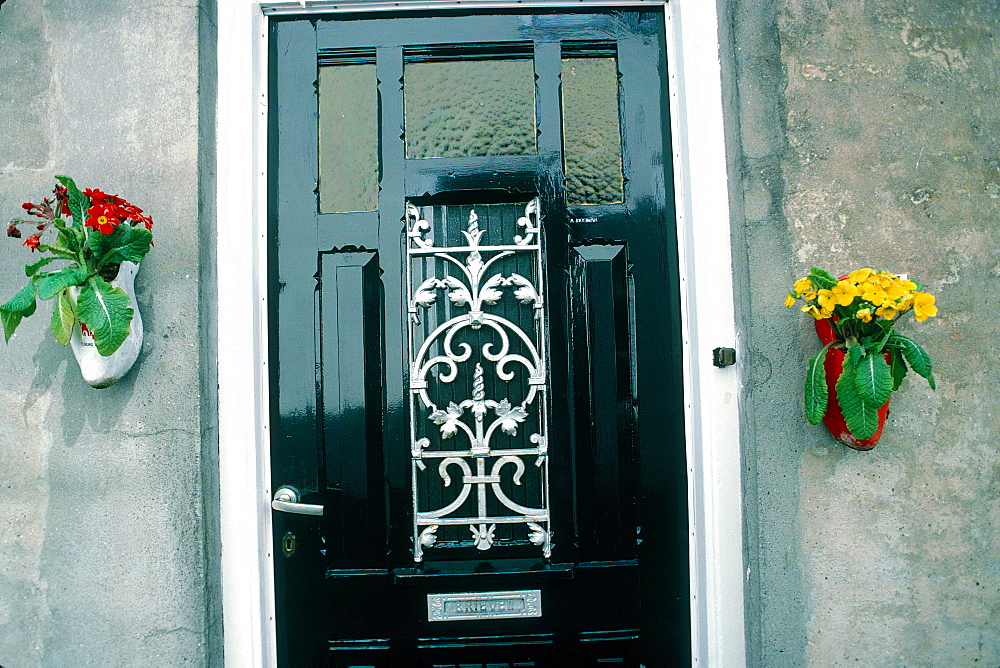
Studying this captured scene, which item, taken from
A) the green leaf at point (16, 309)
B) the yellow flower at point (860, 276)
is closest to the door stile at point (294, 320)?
the green leaf at point (16, 309)

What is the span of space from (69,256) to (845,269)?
2.32 meters

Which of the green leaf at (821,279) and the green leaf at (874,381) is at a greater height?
the green leaf at (821,279)

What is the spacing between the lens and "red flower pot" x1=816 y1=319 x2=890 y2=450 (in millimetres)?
1581

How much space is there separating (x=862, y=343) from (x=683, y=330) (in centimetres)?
53

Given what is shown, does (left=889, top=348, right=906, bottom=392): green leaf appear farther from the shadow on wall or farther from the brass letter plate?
the shadow on wall

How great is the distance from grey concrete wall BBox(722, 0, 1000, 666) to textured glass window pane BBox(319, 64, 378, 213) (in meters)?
1.25

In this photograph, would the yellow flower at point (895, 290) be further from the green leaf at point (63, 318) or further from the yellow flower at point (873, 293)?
the green leaf at point (63, 318)

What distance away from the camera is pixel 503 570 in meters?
1.87

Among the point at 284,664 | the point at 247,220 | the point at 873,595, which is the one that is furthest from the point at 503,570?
the point at 247,220

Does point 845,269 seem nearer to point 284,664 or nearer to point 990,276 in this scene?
point 990,276

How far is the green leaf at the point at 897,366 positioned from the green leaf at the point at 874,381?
0.23 feet

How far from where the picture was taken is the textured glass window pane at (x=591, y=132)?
76.4 inches

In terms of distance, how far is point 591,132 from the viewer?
6.42 feet

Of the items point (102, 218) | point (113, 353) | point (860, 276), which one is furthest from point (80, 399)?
point (860, 276)
